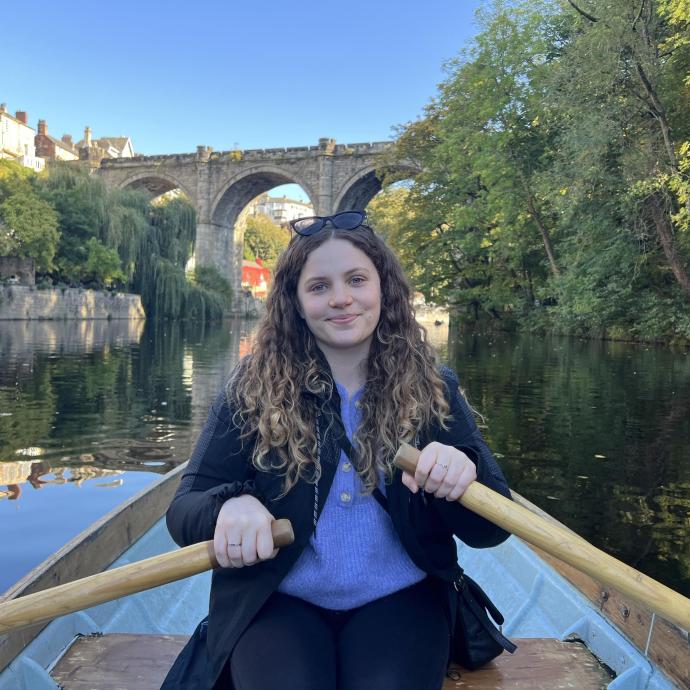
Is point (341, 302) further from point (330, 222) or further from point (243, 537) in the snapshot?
point (243, 537)

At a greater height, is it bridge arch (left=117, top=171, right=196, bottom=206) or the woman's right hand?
bridge arch (left=117, top=171, right=196, bottom=206)

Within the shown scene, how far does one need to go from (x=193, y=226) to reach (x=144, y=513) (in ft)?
90.6

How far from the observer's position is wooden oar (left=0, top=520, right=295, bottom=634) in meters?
1.27

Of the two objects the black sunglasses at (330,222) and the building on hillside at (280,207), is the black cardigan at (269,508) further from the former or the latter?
the building on hillside at (280,207)

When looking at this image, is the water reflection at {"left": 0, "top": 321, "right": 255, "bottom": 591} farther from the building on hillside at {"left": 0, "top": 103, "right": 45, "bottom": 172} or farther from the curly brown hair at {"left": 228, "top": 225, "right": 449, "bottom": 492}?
the building on hillside at {"left": 0, "top": 103, "right": 45, "bottom": 172}

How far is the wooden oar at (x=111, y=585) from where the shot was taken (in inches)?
50.0

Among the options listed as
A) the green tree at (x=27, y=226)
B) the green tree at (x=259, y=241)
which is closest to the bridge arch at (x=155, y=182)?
the green tree at (x=27, y=226)

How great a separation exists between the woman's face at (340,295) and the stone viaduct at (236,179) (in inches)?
1301

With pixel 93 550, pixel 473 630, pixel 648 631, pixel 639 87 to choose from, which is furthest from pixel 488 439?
pixel 639 87

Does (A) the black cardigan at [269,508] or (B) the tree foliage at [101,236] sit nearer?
(A) the black cardigan at [269,508]

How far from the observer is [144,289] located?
2836cm

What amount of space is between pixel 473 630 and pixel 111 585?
891 millimetres

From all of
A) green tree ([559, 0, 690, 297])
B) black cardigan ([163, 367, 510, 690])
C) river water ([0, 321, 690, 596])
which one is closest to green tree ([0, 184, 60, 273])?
river water ([0, 321, 690, 596])

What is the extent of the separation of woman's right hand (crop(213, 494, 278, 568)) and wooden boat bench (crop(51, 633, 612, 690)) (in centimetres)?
68
